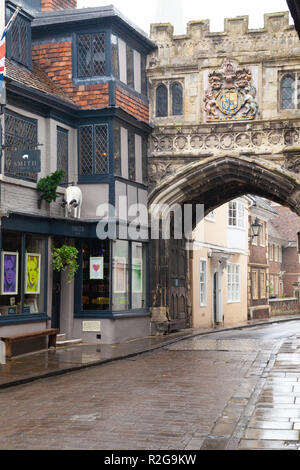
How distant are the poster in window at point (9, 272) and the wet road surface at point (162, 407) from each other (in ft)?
10.6

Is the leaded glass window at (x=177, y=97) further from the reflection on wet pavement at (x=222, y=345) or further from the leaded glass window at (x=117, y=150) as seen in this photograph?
the reflection on wet pavement at (x=222, y=345)

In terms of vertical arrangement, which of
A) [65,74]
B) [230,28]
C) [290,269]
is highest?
[230,28]

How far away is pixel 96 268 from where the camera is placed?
721 inches

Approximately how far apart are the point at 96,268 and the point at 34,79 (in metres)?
5.22

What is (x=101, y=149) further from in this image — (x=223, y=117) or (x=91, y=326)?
(x=91, y=326)

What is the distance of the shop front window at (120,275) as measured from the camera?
60.8 ft

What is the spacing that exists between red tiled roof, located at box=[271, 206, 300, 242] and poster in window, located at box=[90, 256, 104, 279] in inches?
1461

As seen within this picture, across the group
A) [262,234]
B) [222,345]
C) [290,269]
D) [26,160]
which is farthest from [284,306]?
[26,160]

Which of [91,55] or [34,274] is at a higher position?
[91,55]

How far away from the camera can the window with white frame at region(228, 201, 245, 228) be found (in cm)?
3250

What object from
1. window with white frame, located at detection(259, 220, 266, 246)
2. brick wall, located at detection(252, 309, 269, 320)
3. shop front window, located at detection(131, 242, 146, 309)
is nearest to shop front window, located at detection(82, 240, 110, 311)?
shop front window, located at detection(131, 242, 146, 309)

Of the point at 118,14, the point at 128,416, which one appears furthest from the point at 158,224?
the point at 128,416

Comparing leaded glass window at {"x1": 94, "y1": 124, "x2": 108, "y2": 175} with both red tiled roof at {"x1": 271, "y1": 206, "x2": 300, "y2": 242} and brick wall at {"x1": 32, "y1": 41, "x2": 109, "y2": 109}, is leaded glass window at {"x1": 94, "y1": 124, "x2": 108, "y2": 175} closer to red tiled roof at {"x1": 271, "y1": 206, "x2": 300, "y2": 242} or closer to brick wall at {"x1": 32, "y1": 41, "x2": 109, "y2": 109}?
brick wall at {"x1": 32, "y1": 41, "x2": 109, "y2": 109}

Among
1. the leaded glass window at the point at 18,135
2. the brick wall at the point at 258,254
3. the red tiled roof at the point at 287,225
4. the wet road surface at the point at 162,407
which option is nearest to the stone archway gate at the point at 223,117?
the leaded glass window at the point at 18,135
